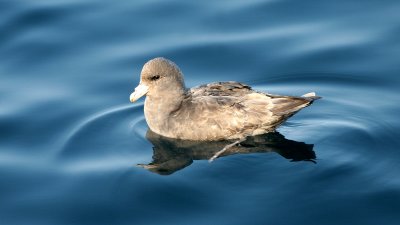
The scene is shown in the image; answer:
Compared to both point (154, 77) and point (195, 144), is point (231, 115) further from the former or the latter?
point (154, 77)

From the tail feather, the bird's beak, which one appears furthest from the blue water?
the bird's beak

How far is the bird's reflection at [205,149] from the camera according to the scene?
29.8 ft

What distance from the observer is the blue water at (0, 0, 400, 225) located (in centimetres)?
820

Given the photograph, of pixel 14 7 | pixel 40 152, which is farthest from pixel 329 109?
pixel 14 7

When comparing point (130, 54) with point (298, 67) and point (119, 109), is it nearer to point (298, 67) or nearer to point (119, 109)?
point (119, 109)

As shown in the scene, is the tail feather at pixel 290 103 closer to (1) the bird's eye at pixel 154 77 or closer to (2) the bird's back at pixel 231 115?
(2) the bird's back at pixel 231 115

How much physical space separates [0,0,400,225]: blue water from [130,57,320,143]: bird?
0.20 meters

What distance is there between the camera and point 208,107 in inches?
379

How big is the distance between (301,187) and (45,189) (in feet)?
8.85

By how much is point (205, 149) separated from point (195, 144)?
0.66 ft

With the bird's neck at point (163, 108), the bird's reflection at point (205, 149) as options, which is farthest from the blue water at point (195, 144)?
the bird's neck at point (163, 108)

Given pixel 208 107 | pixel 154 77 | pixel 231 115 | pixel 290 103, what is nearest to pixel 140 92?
pixel 154 77

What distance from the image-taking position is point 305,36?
39.3 feet

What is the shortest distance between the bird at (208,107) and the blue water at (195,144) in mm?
204
